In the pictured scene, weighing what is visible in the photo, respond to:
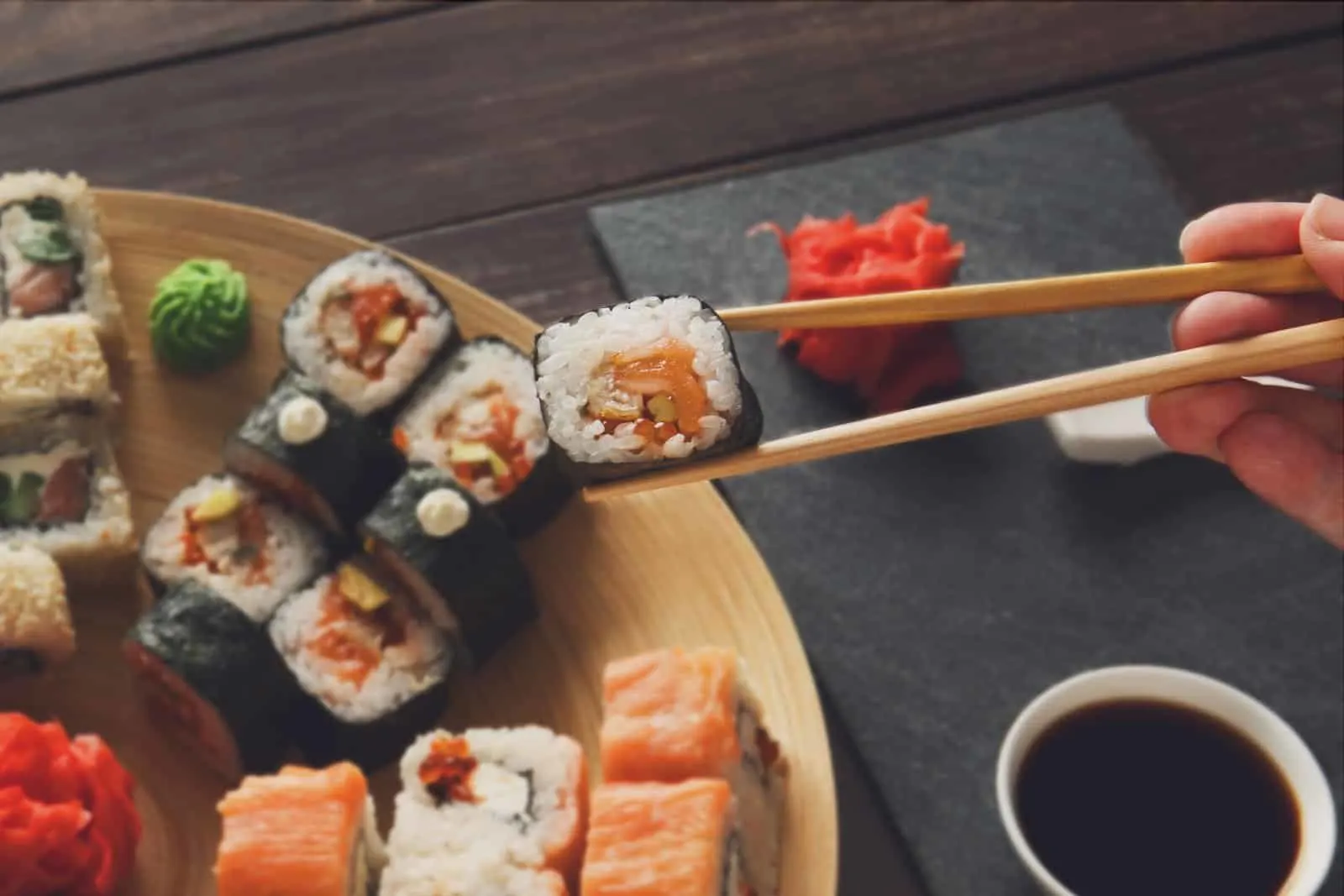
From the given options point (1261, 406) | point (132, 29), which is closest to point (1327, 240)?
point (1261, 406)

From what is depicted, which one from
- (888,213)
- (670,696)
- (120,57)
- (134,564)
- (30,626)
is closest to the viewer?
(670,696)

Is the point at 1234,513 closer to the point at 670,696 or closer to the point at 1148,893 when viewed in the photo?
the point at 1148,893

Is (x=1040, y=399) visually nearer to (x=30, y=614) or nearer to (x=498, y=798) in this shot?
(x=498, y=798)

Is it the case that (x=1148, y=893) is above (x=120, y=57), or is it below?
below

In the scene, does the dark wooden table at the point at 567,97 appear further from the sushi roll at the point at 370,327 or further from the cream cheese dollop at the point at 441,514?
the cream cheese dollop at the point at 441,514

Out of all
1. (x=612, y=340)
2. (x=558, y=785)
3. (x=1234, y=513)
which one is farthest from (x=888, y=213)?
(x=558, y=785)

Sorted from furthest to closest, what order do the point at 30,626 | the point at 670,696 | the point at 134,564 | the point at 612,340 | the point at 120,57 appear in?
1. the point at 120,57
2. the point at 134,564
3. the point at 30,626
4. the point at 670,696
5. the point at 612,340

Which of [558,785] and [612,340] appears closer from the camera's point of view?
[612,340]
